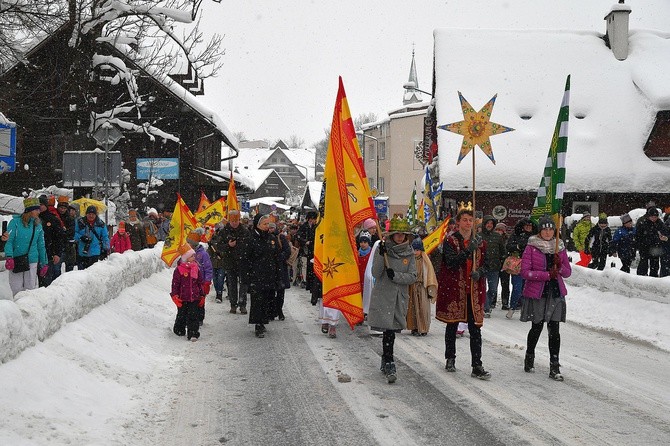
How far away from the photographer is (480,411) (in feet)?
20.6

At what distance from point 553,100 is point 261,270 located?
26347mm

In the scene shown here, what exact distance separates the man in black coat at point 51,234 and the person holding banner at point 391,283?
22.4 ft

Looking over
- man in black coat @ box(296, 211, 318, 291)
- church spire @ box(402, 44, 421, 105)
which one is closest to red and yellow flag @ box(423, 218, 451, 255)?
man in black coat @ box(296, 211, 318, 291)

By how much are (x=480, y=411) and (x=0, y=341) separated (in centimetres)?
381

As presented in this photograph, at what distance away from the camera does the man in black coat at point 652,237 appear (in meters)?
15.5

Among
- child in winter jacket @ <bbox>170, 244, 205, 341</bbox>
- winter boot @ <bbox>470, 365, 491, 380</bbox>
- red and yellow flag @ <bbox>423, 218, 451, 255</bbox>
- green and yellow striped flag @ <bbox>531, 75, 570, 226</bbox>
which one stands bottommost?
winter boot @ <bbox>470, 365, 491, 380</bbox>

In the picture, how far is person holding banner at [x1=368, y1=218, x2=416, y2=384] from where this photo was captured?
7.67 m

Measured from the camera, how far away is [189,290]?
33.9 feet

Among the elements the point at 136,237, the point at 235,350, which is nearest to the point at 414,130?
the point at 136,237

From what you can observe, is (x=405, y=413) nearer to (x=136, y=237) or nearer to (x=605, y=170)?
(x=136, y=237)

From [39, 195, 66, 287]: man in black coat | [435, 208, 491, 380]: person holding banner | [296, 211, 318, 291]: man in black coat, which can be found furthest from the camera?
[296, 211, 318, 291]: man in black coat

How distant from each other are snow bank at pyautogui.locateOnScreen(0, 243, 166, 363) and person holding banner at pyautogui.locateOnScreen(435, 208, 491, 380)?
3921 millimetres

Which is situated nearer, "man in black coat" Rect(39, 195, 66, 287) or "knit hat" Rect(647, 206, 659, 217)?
"man in black coat" Rect(39, 195, 66, 287)

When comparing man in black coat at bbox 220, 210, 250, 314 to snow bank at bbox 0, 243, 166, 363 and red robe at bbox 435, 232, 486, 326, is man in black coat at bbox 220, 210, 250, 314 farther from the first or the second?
red robe at bbox 435, 232, 486, 326
